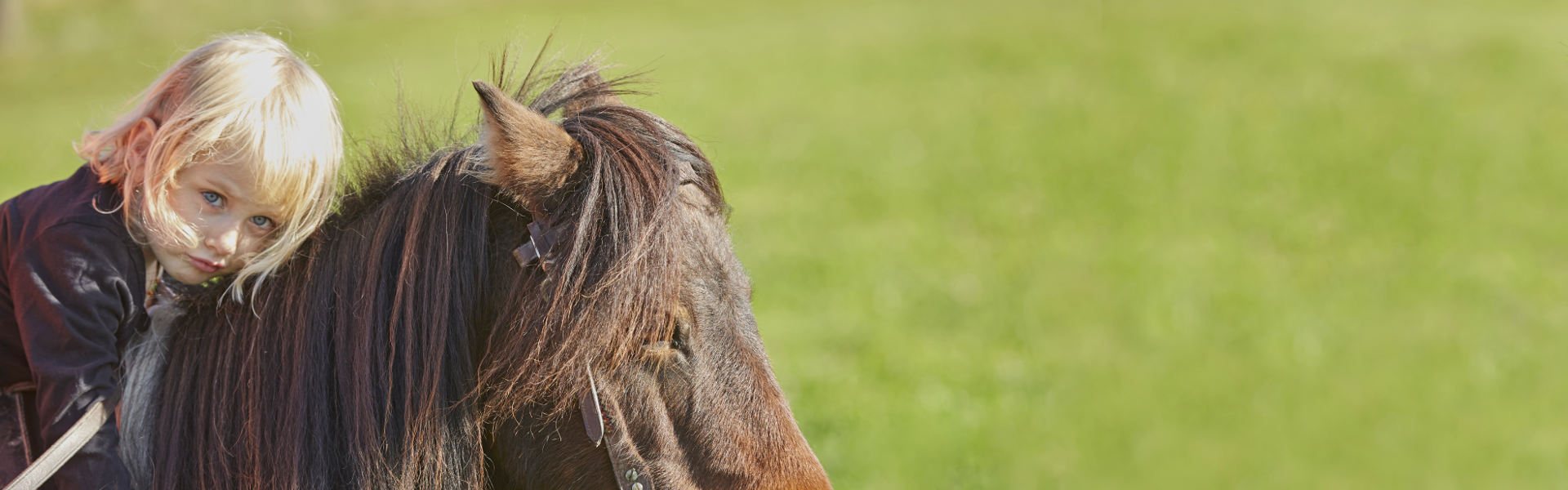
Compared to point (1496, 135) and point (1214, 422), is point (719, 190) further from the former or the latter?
point (1496, 135)

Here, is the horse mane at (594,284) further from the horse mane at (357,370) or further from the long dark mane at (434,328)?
the horse mane at (357,370)

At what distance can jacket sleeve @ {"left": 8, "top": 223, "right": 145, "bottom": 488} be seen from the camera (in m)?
1.99

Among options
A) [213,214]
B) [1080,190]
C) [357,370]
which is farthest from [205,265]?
[1080,190]

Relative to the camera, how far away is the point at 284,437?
2066 millimetres

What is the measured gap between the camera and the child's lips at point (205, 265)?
215 cm

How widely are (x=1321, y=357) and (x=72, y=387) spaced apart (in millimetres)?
9127

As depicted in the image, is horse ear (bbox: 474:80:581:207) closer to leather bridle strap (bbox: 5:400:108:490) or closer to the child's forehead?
the child's forehead

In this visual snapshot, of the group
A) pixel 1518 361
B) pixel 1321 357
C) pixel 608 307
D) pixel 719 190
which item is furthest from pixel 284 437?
pixel 1518 361

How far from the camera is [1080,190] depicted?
1241cm

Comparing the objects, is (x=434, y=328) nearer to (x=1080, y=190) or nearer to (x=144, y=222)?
(x=144, y=222)

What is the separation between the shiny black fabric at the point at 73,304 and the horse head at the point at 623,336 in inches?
30.6

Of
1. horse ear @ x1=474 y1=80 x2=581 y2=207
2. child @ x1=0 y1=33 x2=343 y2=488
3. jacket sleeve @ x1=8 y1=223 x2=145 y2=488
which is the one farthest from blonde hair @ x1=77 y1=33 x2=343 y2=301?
horse ear @ x1=474 y1=80 x2=581 y2=207

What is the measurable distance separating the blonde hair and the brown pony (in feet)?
0.52

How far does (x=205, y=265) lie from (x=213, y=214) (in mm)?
114
